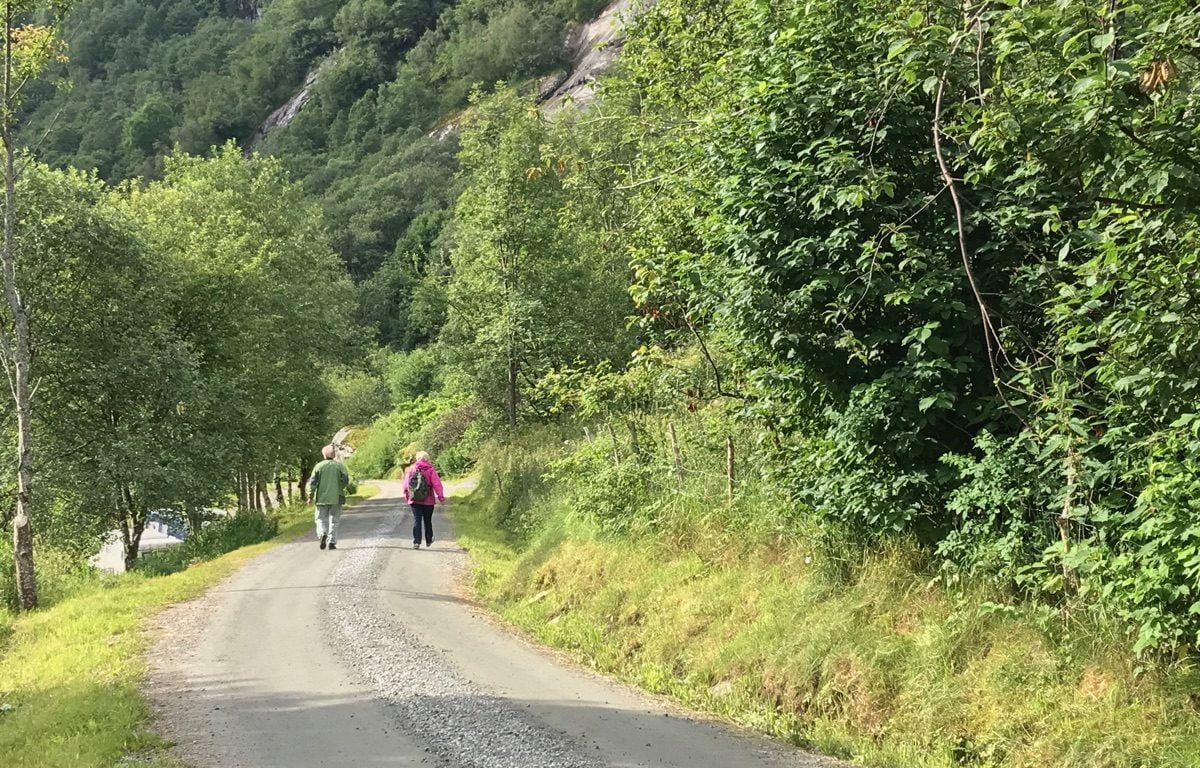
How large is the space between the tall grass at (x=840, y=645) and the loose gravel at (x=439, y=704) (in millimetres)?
1699

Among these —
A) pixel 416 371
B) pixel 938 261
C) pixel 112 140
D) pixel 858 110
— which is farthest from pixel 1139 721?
pixel 112 140

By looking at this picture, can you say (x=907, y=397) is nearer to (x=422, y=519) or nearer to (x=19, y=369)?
(x=422, y=519)

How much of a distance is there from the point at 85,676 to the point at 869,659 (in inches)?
282

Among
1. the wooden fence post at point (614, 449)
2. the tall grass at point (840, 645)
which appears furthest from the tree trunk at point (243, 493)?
the tall grass at point (840, 645)

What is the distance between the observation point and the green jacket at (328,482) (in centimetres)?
1429

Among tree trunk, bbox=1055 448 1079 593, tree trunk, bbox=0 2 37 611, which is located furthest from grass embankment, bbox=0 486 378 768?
tree trunk, bbox=1055 448 1079 593

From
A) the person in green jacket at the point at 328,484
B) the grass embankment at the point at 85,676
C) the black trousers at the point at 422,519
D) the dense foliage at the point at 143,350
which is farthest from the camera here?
the dense foliage at the point at 143,350

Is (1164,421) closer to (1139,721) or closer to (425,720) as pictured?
(1139,721)

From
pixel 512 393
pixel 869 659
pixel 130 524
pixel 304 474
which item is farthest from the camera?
pixel 304 474

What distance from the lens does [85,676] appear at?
811cm

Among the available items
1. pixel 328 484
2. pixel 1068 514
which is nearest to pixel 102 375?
pixel 328 484

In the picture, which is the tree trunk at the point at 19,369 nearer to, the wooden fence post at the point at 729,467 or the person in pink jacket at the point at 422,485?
the person in pink jacket at the point at 422,485

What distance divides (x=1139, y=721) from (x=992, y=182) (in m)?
4.16

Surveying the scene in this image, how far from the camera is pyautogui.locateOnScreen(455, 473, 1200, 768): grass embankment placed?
17.4ft
